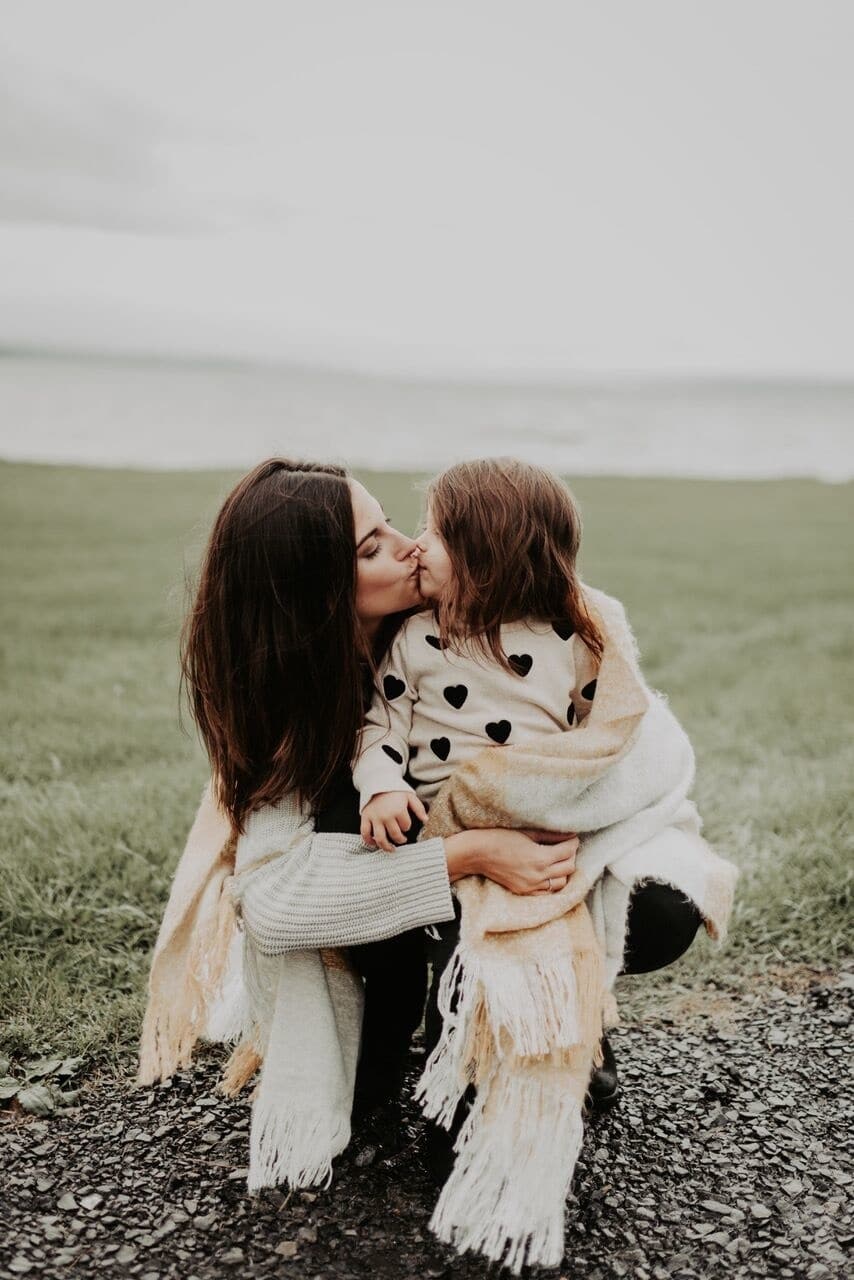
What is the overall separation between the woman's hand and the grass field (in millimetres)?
913

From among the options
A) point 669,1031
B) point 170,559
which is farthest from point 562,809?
point 170,559

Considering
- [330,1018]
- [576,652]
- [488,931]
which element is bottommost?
[330,1018]

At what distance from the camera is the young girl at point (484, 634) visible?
8.18ft

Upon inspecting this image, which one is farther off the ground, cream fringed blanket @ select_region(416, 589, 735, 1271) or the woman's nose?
the woman's nose

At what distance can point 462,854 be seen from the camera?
2406mm

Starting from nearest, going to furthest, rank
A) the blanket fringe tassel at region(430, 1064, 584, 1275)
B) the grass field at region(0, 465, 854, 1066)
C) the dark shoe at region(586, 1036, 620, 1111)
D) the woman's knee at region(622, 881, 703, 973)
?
1. the blanket fringe tassel at region(430, 1064, 584, 1275)
2. the woman's knee at region(622, 881, 703, 973)
3. the dark shoe at region(586, 1036, 620, 1111)
4. the grass field at region(0, 465, 854, 1066)

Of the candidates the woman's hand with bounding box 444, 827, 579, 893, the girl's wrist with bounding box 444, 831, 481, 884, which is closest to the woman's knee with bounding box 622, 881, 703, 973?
the woman's hand with bounding box 444, 827, 579, 893

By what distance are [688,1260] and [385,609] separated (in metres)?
1.47

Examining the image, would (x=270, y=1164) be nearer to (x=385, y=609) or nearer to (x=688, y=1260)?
(x=688, y=1260)

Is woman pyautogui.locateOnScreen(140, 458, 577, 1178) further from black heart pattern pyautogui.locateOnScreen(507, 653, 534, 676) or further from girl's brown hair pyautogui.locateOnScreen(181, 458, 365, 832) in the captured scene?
black heart pattern pyautogui.locateOnScreen(507, 653, 534, 676)

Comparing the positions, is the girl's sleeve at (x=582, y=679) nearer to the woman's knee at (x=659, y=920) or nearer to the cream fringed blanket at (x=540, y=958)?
the cream fringed blanket at (x=540, y=958)

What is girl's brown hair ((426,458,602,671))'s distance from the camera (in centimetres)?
249

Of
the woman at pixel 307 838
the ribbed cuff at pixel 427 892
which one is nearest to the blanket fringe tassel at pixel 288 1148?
the woman at pixel 307 838

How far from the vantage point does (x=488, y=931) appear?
232cm
